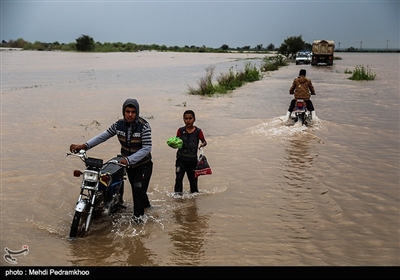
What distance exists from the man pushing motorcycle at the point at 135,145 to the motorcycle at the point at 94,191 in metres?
0.19

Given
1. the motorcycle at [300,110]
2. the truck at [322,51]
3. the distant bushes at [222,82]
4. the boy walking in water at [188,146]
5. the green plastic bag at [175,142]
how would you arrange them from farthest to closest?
the truck at [322,51]
the distant bushes at [222,82]
the motorcycle at [300,110]
the boy walking in water at [188,146]
the green plastic bag at [175,142]

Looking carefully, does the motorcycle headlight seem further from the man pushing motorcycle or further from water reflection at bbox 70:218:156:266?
water reflection at bbox 70:218:156:266

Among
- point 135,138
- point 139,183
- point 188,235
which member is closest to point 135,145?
point 135,138

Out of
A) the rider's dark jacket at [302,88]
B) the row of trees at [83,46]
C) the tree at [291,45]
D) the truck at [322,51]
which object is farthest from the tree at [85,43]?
the rider's dark jacket at [302,88]

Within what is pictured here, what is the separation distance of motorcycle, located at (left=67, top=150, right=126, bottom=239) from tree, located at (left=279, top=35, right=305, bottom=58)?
201 ft

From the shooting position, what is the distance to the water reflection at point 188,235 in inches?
183

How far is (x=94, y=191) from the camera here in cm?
495

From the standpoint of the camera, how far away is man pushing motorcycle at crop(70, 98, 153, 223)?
522 centimetres

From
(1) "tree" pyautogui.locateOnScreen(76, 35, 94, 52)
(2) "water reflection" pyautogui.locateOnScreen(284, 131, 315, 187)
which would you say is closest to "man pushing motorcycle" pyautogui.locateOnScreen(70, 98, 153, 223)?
(2) "water reflection" pyautogui.locateOnScreen(284, 131, 315, 187)

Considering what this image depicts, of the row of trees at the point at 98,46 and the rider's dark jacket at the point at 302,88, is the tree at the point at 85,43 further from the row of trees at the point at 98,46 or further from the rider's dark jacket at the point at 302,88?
the rider's dark jacket at the point at 302,88

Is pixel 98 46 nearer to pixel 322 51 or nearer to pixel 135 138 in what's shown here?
pixel 322 51

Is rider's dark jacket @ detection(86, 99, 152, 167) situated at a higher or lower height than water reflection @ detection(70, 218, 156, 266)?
higher

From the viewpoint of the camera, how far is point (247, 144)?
408 inches
